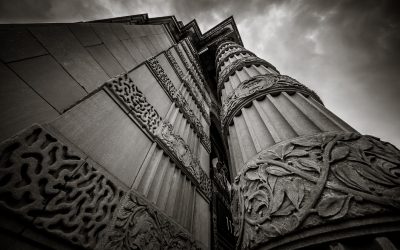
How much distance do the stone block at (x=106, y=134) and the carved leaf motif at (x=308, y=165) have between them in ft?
5.70

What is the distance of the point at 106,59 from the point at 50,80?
0.92 m

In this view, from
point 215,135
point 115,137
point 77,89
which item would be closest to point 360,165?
point 115,137

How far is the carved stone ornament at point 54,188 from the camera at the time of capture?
106 cm

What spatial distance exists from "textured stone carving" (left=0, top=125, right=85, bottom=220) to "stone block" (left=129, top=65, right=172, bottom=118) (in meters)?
1.75

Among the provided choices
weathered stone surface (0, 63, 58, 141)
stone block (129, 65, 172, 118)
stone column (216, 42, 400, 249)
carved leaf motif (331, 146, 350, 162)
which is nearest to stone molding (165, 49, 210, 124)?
stone block (129, 65, 172, 118)

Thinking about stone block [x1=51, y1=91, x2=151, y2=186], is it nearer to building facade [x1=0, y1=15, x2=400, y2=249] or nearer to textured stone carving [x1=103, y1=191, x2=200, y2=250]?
building facade [x1=0, y1=15, x2=400, y2=249]

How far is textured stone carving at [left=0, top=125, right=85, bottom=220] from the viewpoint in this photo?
103 centimetres

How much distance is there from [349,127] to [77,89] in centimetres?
280

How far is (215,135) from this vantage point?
25.8ft

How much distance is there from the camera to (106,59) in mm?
2379

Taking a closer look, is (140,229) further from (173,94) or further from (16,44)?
(173,94)

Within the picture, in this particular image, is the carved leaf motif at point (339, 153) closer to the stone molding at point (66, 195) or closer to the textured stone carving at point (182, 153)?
the stone molding at point (66, 195)

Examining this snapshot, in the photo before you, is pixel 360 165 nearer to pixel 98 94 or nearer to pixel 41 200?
pixel 41 200

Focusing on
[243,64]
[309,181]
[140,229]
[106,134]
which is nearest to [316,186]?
[309,181]
